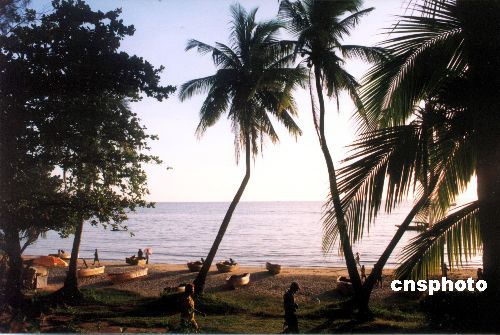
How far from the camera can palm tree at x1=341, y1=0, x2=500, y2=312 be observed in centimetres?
358

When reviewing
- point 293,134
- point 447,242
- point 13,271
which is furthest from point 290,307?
point 293,134

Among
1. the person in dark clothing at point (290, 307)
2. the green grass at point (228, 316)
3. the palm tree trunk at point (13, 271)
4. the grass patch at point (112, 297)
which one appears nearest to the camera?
the person in dark clothing at point (290, 307)

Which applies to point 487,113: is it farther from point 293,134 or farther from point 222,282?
point 222,282

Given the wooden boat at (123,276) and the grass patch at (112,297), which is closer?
the grass patch at (112,297)

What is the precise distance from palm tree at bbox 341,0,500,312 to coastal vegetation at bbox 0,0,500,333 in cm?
1

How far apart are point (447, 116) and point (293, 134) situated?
13182 millimetres

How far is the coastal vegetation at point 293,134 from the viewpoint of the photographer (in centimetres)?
371

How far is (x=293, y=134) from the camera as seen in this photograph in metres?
17.3

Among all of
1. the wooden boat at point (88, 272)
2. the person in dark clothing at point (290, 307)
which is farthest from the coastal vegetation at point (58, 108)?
the wooden boat at point (88, 272)

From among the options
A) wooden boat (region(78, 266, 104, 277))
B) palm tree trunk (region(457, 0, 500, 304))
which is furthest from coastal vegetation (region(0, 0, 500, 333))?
wooden boat (region(78, 266, 104, 277))

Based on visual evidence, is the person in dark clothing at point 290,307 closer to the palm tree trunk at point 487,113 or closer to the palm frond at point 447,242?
the palm frond at point 447,242

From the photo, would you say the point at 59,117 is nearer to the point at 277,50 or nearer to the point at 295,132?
the point at 277,50

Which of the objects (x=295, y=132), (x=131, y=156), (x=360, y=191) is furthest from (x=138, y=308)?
(x=360, y=191)

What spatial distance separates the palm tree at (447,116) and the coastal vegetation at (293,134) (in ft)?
0.05
